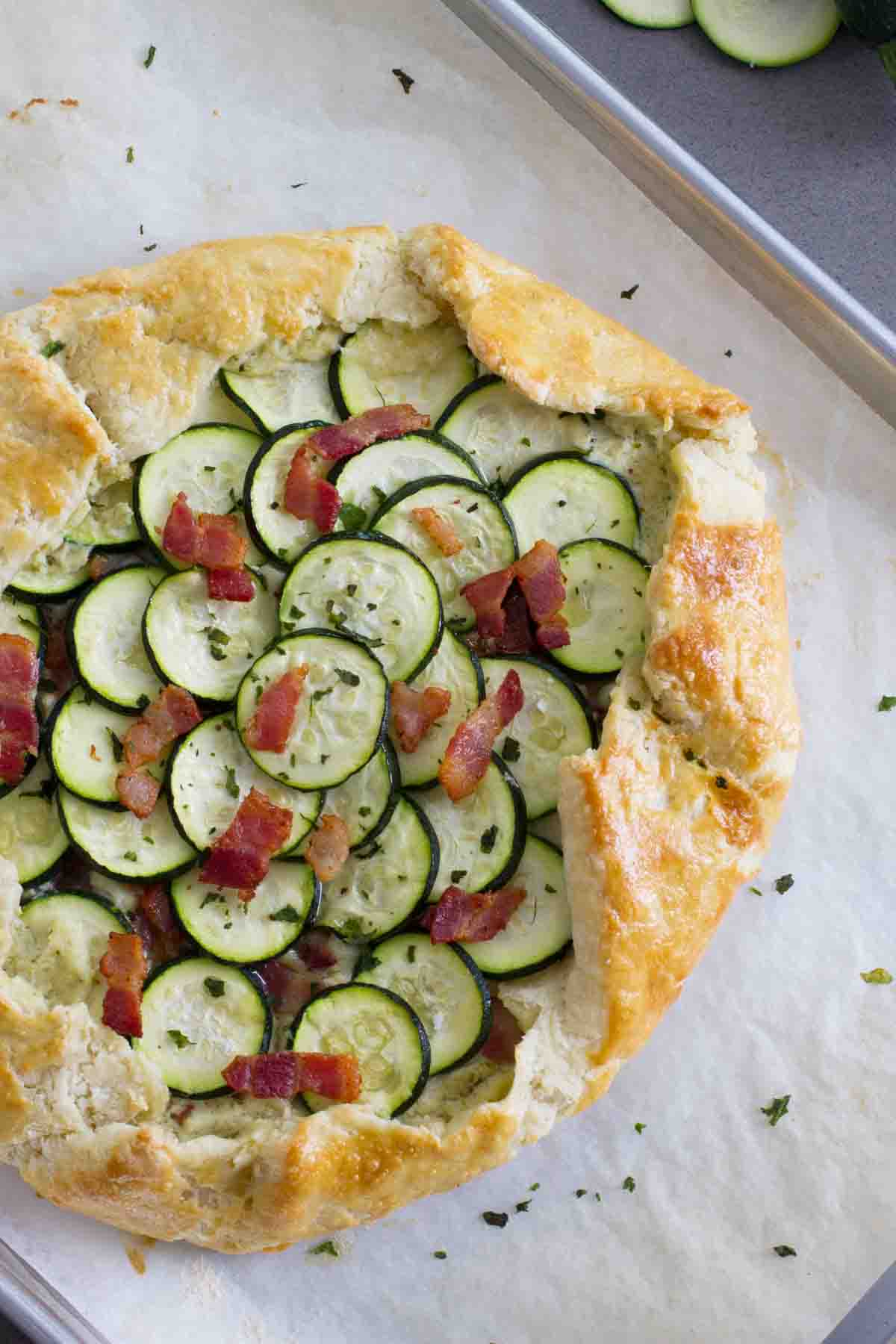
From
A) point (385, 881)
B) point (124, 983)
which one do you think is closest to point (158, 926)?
point (124, 983)

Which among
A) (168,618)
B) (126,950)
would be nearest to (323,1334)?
(126,950)

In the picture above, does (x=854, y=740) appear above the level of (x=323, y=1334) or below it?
above

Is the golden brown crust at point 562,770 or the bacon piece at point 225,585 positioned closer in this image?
the golden brown crust at point 562,770

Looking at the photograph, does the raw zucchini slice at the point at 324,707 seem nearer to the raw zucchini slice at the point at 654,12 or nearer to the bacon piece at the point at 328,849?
the bacon piece at the point at 328,849

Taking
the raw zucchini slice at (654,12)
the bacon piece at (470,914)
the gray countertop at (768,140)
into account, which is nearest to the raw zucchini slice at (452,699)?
the bacon piece at (470,914)

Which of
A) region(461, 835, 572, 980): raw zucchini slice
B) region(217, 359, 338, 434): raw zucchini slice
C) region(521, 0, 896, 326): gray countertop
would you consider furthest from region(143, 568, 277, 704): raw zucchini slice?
region(521, 0, 896, 326): gray countertop

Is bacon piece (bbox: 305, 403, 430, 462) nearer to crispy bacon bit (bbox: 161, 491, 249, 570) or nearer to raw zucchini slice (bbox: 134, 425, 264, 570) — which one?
raw zucchini slice (bbox: 134, 425, 264, 570)

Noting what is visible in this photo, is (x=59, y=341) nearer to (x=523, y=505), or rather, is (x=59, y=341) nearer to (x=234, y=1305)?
(x=523, y=505)
